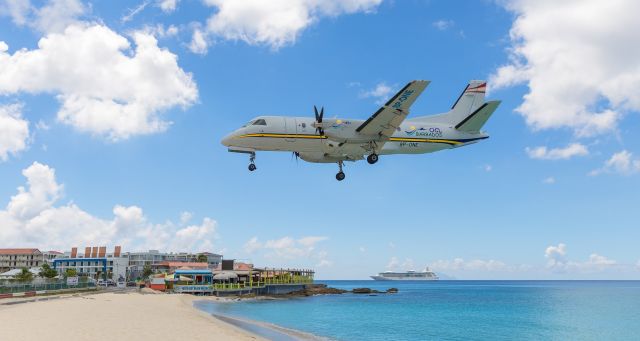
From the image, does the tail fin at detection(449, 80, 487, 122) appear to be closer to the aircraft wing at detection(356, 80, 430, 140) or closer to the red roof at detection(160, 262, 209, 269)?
the aircraft wing at detection(356, 80, 430, 140)

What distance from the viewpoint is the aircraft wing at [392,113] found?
1180 inches

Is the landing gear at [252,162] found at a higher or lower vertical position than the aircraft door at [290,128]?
lower

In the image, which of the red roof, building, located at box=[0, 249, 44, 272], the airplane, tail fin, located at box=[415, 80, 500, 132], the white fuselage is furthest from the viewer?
building, located at box=[0, 249, 44, 272]

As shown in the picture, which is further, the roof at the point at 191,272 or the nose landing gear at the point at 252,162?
the roof at the point at 191,272

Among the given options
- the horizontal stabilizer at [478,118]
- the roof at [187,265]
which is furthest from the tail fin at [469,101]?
the roof at [187,265]

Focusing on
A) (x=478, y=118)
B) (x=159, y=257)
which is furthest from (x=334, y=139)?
(x=159, y=257)

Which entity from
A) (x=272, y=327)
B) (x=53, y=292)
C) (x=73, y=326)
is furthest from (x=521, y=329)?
(x=53, y=292)

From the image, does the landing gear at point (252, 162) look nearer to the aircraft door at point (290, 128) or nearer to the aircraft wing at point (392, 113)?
the aircraft door at point (290, 128)

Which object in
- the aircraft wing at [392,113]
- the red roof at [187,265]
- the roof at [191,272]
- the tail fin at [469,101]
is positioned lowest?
the roof at [191,272]

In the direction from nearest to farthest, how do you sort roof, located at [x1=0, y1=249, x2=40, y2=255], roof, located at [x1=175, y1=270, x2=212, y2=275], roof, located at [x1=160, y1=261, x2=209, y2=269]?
roof, located at [x1=175, y1=270, x2=212, y2=275] < roof, located at [x1=160, y1=261, x2=209, y2=269] < roof, located at [x1=0, y1=249, x2=40, y2=255]

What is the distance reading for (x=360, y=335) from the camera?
42.5m

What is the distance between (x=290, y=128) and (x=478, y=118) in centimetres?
1327

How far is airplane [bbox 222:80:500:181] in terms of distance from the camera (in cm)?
3155

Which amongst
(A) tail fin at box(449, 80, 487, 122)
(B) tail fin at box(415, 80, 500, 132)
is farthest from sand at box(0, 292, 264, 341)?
(A) tail fin at box(449, 80, 487, 122)
